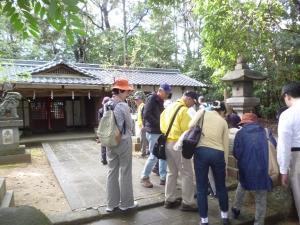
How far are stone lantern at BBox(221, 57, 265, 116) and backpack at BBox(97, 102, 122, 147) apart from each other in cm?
306

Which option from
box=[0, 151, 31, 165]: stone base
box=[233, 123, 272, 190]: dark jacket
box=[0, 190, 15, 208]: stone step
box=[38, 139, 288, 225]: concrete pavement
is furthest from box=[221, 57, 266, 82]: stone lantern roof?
box=[0, 151, 31, 165]: stone base

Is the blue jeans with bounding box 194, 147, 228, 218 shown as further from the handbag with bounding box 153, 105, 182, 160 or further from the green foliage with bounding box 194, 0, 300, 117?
the green foliage with bounding box 194, 0, 300, 117

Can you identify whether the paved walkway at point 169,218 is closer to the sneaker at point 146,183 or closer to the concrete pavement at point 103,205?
the concrete pavement at point 103,205

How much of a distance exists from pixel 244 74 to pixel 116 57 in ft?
59.0

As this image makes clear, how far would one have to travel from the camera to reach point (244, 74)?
595 centimetres

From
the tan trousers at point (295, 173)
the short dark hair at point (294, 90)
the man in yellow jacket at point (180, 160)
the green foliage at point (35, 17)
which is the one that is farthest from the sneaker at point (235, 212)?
the green foliage at point (35, 17)

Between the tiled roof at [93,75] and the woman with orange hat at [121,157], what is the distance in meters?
8.46

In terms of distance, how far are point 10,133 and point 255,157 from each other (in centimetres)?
796

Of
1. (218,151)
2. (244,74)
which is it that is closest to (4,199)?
(218,151)

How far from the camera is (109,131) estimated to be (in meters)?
4.06

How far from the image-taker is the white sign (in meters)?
9.14

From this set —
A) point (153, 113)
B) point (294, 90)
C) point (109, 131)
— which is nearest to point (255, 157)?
point (294, 90)

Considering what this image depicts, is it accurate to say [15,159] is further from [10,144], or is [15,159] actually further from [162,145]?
[162,145]

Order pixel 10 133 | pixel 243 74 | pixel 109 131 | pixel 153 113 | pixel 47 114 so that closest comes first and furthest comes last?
1. pixel 109 131
2. pixel 153 113
3. pixel 243 74
4. pixel 10 133
5. pixel 47 114
